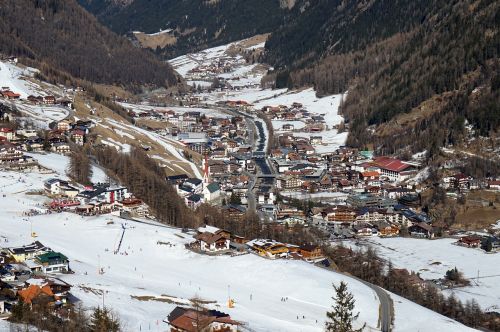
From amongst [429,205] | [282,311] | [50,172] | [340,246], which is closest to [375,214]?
[429,205]

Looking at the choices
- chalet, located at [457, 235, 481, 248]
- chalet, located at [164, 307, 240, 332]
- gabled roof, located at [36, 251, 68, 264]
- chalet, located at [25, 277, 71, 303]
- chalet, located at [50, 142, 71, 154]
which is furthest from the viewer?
chalet, located at [50, 142, 71, 154]

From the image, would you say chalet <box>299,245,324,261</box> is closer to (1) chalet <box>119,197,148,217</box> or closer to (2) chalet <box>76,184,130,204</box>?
(1) chalet <box>119,197,148,217</box>

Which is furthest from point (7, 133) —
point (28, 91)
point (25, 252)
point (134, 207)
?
point (25, 252)

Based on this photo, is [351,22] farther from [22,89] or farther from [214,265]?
[214,265]

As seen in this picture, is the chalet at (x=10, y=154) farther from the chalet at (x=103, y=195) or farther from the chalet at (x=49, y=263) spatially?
the chalet at (x=49, y=263)

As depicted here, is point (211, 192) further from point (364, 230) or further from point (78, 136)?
point (78, 136)

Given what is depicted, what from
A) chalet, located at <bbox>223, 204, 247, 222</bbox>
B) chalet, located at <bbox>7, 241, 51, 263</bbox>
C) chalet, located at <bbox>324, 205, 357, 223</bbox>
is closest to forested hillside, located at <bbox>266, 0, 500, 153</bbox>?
chalet, located at <bbox>324, 205, 357, 223</bbox>
